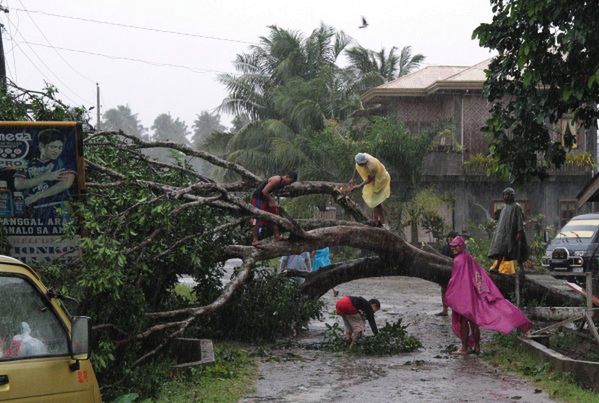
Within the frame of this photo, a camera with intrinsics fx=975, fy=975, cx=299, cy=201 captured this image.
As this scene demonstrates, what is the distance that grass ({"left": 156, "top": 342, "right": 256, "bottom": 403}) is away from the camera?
10.0 m

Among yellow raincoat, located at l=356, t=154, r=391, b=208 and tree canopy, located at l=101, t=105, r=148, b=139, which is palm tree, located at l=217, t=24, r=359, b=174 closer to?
yellow raincoat, located at l=356, t=154, r=391, b=208

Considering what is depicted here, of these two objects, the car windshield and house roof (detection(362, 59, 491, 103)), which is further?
house roof (detection(362, 59, 491, 103))

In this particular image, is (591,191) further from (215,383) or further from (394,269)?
(215,383)

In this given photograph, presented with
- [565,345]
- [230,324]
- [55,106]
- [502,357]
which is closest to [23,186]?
Answer: [55,106]

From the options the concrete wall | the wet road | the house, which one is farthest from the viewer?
the concrete wall

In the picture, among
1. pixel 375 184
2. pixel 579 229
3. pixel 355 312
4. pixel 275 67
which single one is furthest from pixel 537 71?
pixel 275 67

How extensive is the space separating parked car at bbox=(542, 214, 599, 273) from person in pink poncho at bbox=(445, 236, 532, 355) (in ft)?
20.4

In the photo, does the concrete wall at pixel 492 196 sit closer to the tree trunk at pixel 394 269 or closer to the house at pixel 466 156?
the house at pixel 466 156

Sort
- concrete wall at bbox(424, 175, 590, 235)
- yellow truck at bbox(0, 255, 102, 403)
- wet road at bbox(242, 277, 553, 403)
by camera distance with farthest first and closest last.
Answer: concrete wall at bbox(424, 175, 590, 235) → wet road at bbox(242, 277, 553, 403) → yellow truck at bbox(0, 255, 102, 403)

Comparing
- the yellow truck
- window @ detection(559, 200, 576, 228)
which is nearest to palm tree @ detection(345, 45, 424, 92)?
window @ detection(559, 200, 576, 228)

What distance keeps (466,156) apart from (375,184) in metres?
20.9

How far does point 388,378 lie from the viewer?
11.7m

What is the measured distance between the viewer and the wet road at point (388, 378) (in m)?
10.5

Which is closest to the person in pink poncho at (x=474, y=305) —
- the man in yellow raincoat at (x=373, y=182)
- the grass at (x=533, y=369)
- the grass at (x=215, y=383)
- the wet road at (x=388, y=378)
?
the grass at (x=533, y=369)
